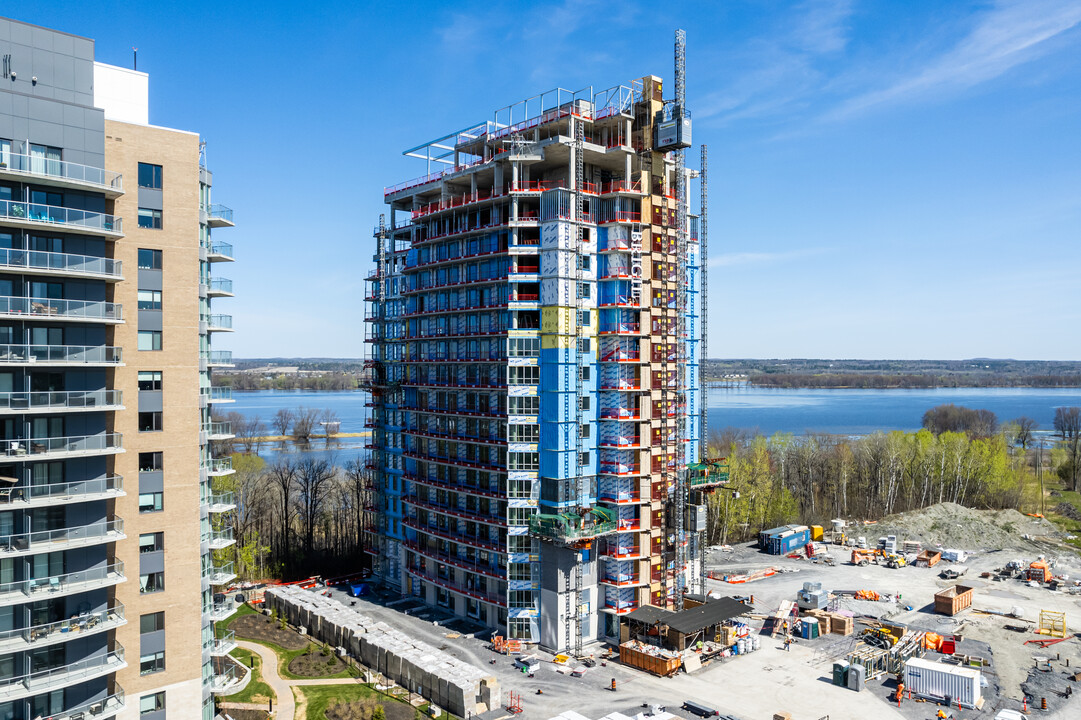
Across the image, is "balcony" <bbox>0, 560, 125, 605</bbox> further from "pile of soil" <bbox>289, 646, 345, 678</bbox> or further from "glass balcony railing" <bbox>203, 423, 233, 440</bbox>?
"pile of soil" <bbox>289, 646, 345, 678</bbox>

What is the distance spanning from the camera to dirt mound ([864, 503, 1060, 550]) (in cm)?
9975

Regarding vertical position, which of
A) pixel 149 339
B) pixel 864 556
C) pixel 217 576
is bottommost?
pixel 864 556

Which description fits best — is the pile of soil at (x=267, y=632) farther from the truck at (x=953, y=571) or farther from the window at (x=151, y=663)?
the truck at (x=953, y=571)

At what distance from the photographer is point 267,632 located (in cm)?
6400

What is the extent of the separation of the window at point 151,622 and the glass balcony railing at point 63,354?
1361 centimetres

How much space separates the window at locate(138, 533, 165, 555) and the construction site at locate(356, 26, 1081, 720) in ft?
69.8

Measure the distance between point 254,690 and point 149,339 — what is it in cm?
2794

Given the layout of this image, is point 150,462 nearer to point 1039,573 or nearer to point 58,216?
point 58,216

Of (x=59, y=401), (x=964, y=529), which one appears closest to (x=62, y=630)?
(x=59, y=401)

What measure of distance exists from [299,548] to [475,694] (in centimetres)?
5135

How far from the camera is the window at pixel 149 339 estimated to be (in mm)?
38250

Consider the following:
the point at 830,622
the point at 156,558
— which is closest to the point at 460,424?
the point at 156,558

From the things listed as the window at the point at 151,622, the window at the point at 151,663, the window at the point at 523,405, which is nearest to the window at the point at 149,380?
the window at the point at 151,622

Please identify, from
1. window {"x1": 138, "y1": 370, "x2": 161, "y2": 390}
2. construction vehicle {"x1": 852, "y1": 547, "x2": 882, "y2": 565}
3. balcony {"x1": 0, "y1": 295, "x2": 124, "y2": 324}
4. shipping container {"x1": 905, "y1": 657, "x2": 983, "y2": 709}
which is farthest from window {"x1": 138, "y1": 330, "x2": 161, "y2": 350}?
construction vehicle {"x1": 852, "y1": 547, "x2": 882, "y2": 565}
